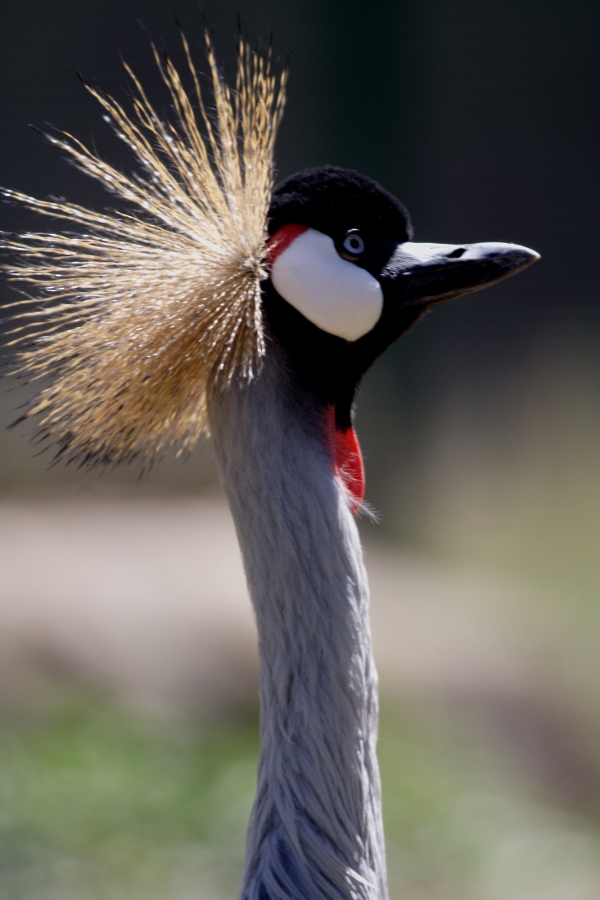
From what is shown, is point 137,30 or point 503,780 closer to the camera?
point 503,780

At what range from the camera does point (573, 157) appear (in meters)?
3.67

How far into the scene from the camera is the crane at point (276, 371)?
0.91 m

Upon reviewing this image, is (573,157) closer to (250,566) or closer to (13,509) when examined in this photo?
(13,509)

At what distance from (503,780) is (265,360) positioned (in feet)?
5.17

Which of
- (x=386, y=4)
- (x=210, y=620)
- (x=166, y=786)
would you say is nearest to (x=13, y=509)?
(x=210, y=620)

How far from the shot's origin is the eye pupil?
960mm

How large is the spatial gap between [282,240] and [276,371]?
12 cm

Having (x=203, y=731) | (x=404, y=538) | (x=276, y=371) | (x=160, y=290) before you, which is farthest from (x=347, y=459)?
(x=404, y=538)

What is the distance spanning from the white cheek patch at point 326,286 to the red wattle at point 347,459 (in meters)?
0.09

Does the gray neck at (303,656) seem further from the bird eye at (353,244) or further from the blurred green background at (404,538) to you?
the blurred green background at (404,538)

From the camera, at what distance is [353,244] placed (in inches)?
38.1

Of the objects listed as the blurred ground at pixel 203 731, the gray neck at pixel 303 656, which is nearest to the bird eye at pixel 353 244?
the gray neck at pixel 303 656

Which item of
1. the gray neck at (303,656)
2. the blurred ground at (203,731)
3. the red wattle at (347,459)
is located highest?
the red wattle at (347,459)

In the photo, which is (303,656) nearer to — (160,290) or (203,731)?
(160,290)
